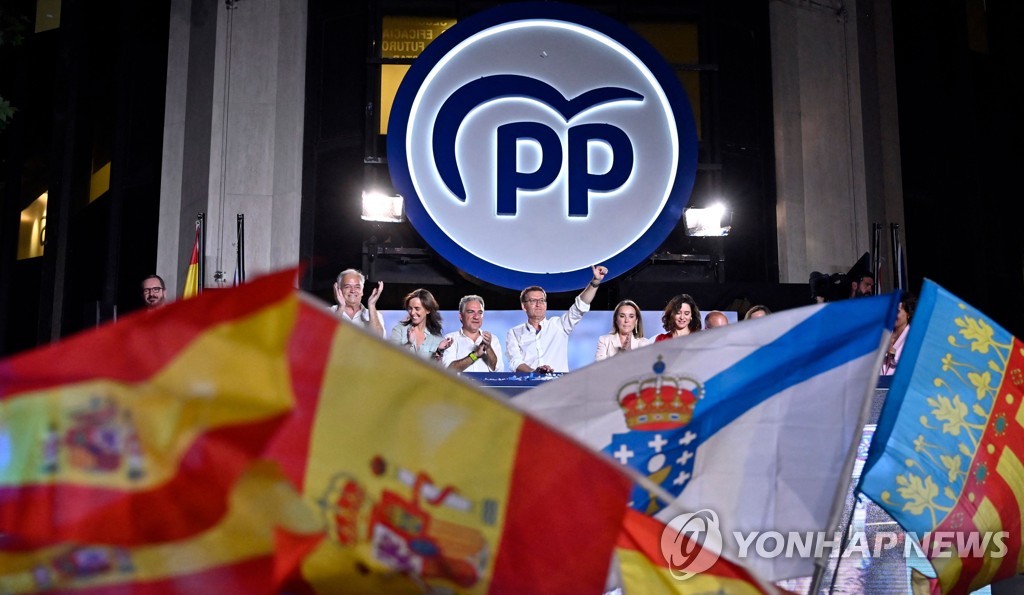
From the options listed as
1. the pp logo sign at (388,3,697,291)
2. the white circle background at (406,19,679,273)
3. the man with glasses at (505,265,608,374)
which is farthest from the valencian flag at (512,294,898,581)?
the white circle background at (406,19,679,273)

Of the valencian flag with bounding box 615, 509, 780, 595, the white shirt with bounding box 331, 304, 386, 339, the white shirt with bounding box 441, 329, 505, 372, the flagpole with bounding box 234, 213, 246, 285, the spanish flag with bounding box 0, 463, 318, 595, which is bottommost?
the valencian flag with bounding box 615, 509, 780, 595

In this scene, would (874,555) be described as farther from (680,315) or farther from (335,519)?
(335,519)

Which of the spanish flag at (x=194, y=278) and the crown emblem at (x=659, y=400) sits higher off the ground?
the spanish flag at (x=194, y=278)

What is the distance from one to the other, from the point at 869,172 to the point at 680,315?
24.9 feet

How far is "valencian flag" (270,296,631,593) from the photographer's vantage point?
3018mm

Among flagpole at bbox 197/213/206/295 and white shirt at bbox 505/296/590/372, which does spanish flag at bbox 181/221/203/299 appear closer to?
flagpole at bbox 197/213/206/295

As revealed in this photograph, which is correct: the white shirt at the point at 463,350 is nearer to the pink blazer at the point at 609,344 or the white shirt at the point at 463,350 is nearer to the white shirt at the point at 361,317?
the white shirt at the point at 361,317

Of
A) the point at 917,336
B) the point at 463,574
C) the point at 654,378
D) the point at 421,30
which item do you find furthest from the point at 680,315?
the point at 421,30

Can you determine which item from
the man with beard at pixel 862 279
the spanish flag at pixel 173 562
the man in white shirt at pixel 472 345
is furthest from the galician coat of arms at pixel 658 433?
the man with beard at pixel 862 279

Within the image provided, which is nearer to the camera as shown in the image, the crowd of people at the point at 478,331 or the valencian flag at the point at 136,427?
the valencian flag at the point at 136,427

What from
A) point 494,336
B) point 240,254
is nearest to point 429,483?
point 494,336

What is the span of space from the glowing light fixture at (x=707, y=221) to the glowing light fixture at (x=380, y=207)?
3.83 metres

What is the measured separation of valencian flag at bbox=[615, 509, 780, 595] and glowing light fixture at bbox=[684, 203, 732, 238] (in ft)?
37.0

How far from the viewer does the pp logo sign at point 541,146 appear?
14.5 metres
